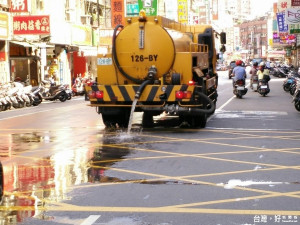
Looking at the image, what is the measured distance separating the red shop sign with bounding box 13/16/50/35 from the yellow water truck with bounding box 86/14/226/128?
62.8 ft

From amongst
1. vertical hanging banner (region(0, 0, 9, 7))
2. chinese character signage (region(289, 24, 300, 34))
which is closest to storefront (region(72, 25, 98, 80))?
vertical hanging banner (region(0, 0, 9, 7))

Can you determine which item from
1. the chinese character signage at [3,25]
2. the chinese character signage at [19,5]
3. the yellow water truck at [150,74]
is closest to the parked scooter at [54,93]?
the chinese character signage at [3,25]

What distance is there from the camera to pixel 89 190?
8.30m

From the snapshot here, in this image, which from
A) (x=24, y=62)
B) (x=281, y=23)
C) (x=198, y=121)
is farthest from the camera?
(x=281, y=23)

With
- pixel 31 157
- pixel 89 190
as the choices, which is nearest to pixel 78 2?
pixel 31 157

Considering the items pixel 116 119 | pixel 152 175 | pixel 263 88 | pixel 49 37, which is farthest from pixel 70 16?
pixel 152 175

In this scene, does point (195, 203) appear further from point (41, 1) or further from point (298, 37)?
point (298, 37)

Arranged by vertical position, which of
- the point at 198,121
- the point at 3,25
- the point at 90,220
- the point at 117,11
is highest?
the point at 117,11

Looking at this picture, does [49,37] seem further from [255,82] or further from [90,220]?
[90,220]

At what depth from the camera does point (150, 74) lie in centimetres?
1565

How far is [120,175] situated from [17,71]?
30.0 m

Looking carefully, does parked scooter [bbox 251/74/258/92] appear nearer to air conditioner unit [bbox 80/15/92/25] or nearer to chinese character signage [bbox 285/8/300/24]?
chinese character signage [bbox 285/8/300/24]

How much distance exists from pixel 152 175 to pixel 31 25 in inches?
1076

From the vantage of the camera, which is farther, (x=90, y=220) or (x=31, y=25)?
(x=31, y=25)
